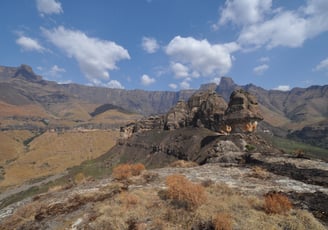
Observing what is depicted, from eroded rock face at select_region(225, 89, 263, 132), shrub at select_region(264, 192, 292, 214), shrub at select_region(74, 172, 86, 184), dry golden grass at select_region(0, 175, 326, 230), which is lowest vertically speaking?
shrub at select_region(74, 172, 86, 184)

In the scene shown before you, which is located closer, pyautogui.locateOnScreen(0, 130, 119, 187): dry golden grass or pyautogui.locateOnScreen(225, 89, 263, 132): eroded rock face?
pyautogui.locateOnScreen(225, 89, 263, 132): eroded rock face

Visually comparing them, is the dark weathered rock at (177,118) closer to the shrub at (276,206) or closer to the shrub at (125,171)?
the shrub at (125,171)

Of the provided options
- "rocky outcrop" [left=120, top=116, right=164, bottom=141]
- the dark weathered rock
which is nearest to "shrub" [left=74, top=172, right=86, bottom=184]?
the dark weathered rock

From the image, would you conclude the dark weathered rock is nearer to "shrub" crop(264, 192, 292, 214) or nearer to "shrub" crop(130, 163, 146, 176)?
"shrub" crop(130, 163, 146, 176)

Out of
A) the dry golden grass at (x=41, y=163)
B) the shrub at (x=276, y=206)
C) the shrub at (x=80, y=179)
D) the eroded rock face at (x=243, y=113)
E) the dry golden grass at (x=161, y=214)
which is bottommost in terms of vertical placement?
the dry golden grass at (x=41, y=163)

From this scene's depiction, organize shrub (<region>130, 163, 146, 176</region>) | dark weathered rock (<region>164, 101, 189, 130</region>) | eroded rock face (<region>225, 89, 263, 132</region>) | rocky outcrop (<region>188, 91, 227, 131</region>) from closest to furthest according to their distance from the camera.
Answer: shrub (<region>130, 163, 146, 176</region>)
eroded rock face (<region>225, 89, 263, 132</region>)
rocky outcrop (<region>188, 91, 227, 131</region>)
dark weathered rock (<region>164, 101, 189, 130</region>)

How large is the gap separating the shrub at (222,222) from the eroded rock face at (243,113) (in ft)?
160

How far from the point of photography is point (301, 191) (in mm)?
10773

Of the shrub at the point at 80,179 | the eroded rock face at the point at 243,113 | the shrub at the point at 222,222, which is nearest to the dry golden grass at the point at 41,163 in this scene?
the eroded rock face at the point at 243,113

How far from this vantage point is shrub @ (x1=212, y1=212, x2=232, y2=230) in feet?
24.1

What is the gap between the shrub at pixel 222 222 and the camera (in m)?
7.35

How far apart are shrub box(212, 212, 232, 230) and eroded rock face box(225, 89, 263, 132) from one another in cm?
4870

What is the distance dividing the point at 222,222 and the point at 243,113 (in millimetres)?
50835

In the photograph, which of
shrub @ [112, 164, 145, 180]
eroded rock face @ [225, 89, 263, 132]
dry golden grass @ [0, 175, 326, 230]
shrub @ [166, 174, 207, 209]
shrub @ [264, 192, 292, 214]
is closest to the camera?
dry golden grass @ [0, 175, 326, 230]
